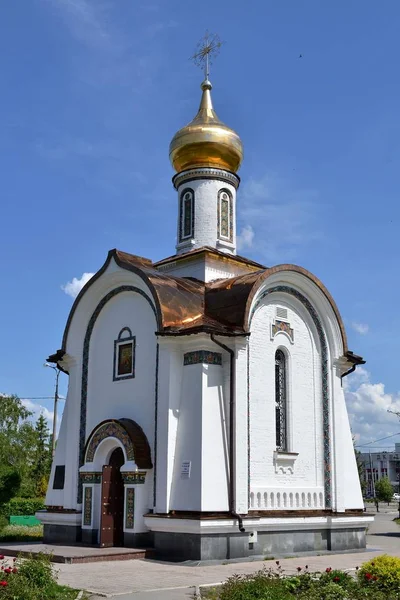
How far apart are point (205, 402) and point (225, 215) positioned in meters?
5.92

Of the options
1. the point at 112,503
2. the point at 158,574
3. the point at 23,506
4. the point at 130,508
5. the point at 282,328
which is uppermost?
the point at 282,328

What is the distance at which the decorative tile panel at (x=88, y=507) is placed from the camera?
14.6 m

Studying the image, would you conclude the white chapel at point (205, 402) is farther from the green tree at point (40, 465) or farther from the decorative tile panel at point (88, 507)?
the green tree at point (40, 465)

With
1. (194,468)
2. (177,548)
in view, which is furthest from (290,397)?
(177,548)

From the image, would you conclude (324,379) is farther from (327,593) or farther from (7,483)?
(327,593)

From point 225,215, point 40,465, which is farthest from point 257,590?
point 40,465

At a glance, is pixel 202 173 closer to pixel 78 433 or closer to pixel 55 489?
pixel 78 433

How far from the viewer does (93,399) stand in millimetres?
15555

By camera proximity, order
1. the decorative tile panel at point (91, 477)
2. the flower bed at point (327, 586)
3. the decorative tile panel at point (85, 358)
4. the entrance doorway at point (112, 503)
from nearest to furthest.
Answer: the flower bed at point (327, 586) < the entrance doorway at point (112, 503) < the decorative tile panel at point (91, 477) < the decorative tile panel at point (85, 358)

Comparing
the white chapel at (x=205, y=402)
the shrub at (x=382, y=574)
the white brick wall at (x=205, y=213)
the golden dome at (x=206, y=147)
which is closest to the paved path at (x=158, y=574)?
the white chapel at (x=205, y=402)

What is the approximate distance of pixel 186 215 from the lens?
17594mm

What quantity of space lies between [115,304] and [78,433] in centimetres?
283

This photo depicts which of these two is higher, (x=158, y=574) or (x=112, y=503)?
(x=112, y=503)

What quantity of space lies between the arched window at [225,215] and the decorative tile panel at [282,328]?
3.14m
